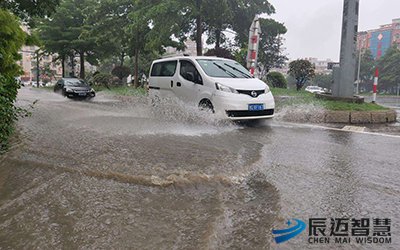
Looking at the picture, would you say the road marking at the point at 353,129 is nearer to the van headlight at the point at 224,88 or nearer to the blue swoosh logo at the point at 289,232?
the van headlight at the point at 224,88

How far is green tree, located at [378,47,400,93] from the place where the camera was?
61.0 m

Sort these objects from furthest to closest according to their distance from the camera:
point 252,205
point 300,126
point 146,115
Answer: point 146,115, point 300,126, point 252,205

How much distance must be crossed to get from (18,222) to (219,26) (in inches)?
872

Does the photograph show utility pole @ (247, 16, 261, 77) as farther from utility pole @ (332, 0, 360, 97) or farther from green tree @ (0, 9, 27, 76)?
green tree @ (0, 9, 27, 76)

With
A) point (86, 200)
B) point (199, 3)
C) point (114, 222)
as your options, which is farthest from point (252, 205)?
point (199, 3)

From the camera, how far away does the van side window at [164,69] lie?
29.6 feet

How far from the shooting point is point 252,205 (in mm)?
2961

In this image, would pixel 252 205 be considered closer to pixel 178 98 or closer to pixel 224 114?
pixel 224 114

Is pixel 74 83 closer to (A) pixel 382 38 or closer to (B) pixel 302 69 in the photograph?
(B) pixel 302 69

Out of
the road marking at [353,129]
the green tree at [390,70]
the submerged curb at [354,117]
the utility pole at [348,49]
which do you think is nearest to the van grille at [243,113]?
the road marking at [353,129]

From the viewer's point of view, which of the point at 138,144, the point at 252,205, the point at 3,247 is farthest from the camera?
the point at 138,144

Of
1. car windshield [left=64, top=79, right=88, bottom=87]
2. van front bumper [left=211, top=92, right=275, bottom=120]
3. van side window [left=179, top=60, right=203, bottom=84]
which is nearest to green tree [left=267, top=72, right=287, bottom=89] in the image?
car windshield [left=64, top=79, right=88, bottom=87]

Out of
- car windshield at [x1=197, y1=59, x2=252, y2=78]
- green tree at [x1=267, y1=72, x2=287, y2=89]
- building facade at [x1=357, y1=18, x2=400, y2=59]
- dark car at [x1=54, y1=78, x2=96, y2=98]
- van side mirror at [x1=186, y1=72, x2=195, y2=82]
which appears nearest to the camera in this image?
car windshield at [x1=197, y1=59, x2=252, y2=78]

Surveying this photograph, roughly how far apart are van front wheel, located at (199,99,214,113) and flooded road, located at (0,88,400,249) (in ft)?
4.81
